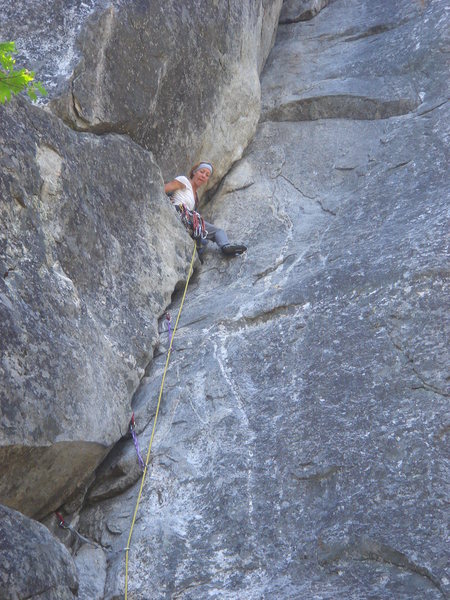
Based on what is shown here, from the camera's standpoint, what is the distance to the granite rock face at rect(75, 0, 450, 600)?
3.98m

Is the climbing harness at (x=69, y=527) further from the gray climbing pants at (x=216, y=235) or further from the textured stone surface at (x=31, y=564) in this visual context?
the gray climbing pants at (x=216, y=235)

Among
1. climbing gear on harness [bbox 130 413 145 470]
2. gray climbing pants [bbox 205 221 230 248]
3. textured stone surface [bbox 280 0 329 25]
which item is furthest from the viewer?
textured stone surface [bbox 280 0 329 25]

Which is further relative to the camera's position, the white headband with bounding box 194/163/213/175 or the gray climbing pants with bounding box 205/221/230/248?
the white headband with bounding box 194/163/213/175

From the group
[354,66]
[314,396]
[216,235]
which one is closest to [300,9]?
[354,66]

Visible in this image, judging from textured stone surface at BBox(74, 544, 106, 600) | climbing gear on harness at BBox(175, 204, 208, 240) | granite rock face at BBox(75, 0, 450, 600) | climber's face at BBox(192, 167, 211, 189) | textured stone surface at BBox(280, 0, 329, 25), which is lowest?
granite rock face at BBox(75, 0, 450, 600)

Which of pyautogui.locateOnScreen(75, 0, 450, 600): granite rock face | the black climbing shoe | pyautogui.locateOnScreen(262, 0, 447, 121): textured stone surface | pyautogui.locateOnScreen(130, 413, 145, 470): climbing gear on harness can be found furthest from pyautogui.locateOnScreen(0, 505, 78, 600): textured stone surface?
pyautogui.locateOnScreen(262, 0, 447, 121): textured stone surface

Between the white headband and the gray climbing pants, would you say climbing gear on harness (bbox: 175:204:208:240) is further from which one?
the white headband

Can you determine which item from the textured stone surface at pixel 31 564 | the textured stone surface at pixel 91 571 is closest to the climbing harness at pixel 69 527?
the textured stone surface at pixel 91 571

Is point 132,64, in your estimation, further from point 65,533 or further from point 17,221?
point 65,533

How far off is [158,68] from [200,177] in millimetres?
1110

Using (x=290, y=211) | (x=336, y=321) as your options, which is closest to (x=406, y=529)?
(x=336, y=321)

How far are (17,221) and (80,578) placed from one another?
7.02ft

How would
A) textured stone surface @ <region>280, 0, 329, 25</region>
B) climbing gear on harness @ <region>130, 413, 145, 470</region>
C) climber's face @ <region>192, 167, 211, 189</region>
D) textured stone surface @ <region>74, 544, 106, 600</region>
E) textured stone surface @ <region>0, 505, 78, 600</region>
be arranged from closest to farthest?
textured stone surface @ <region>0, 505, 78, 600</region> → textured stone surface @ <region>74, 544, 106, 600</region> → climbing gear on harness @ <region>130, 413, 145, 470</region> → climber's face @ <region>192, 167, 211, 189</region> → textured stone surface @ <region>280, 0, 329, 25</region>

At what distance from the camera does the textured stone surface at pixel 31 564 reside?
3262 millimetres
